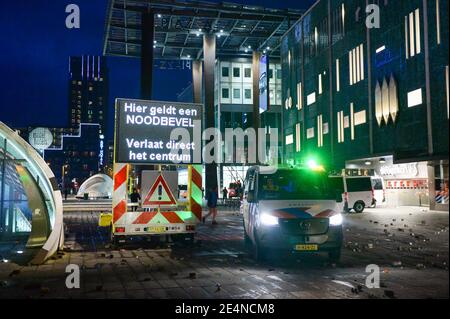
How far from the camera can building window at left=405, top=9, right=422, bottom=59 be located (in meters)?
27.6

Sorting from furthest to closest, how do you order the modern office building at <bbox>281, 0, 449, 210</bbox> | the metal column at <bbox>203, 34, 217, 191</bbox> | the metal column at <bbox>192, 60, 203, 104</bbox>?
the metal column at <bbox>192, 60, 203, 104</bbox>
the metal column at <bbox>203, 34, 217, 191</bbox>
the modern office building at <bbox>281, 0, 449, 210</bbox>

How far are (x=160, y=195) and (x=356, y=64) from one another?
26797mm

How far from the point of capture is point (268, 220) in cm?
1022

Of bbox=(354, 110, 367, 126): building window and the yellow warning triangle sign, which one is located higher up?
bbox=(354, 110, 367, 126): building window

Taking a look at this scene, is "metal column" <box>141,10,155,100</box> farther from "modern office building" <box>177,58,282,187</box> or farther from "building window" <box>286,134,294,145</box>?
"modern office building" <box>177,58,282,187</box>

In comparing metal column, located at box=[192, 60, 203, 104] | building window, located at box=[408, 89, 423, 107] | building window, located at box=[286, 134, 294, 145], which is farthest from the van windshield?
metal column, located at box=[192, 60, 203, 104]

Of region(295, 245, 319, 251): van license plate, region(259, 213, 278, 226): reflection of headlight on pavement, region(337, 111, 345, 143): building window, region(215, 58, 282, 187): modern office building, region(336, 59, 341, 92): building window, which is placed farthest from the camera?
region(215, 58, 282, 187): modern office building

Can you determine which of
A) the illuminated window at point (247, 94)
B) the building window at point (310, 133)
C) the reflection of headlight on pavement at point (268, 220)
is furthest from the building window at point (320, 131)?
the reflection of headlight on pavement at point (268, 220)

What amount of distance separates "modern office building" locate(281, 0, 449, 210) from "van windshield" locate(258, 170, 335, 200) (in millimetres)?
10597

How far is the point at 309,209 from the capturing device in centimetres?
1026

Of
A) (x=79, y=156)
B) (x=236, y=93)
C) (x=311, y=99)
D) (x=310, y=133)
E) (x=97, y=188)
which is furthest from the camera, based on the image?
(x=79, y=156)

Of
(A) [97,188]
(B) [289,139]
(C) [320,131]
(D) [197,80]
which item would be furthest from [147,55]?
(A) [97,188]

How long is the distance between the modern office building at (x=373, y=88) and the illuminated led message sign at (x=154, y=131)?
11.9 metres

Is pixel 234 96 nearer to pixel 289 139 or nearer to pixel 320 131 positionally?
pixel 289 139
